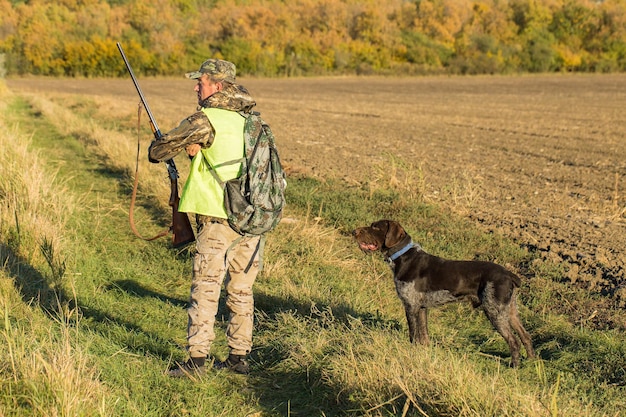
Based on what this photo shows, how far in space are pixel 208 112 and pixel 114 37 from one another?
295 ft

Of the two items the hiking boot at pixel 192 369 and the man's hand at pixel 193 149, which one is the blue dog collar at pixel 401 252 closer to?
the hiking boot at pixel 192 369

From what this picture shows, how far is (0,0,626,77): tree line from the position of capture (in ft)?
252

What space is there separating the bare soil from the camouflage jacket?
406 cm

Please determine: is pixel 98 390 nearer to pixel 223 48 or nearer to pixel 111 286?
pixel 111 286

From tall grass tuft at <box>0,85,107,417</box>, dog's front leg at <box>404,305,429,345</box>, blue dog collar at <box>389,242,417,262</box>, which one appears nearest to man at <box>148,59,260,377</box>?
tall grass tuft at <box>0,85,107,417</box>

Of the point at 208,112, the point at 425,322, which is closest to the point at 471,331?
the point at 425,322

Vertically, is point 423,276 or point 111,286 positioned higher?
point 423,276

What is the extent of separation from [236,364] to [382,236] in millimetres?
1585

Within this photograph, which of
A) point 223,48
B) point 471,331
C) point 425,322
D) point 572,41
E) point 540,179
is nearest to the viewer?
point 425,322

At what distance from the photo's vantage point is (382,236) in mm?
5496

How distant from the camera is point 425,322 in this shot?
5395 millimetres

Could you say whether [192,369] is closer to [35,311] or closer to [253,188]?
[253,188]

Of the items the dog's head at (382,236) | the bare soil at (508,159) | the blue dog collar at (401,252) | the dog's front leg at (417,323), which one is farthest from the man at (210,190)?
the bare soil at (508,159)

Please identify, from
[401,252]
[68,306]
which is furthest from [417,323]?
[68,306]
